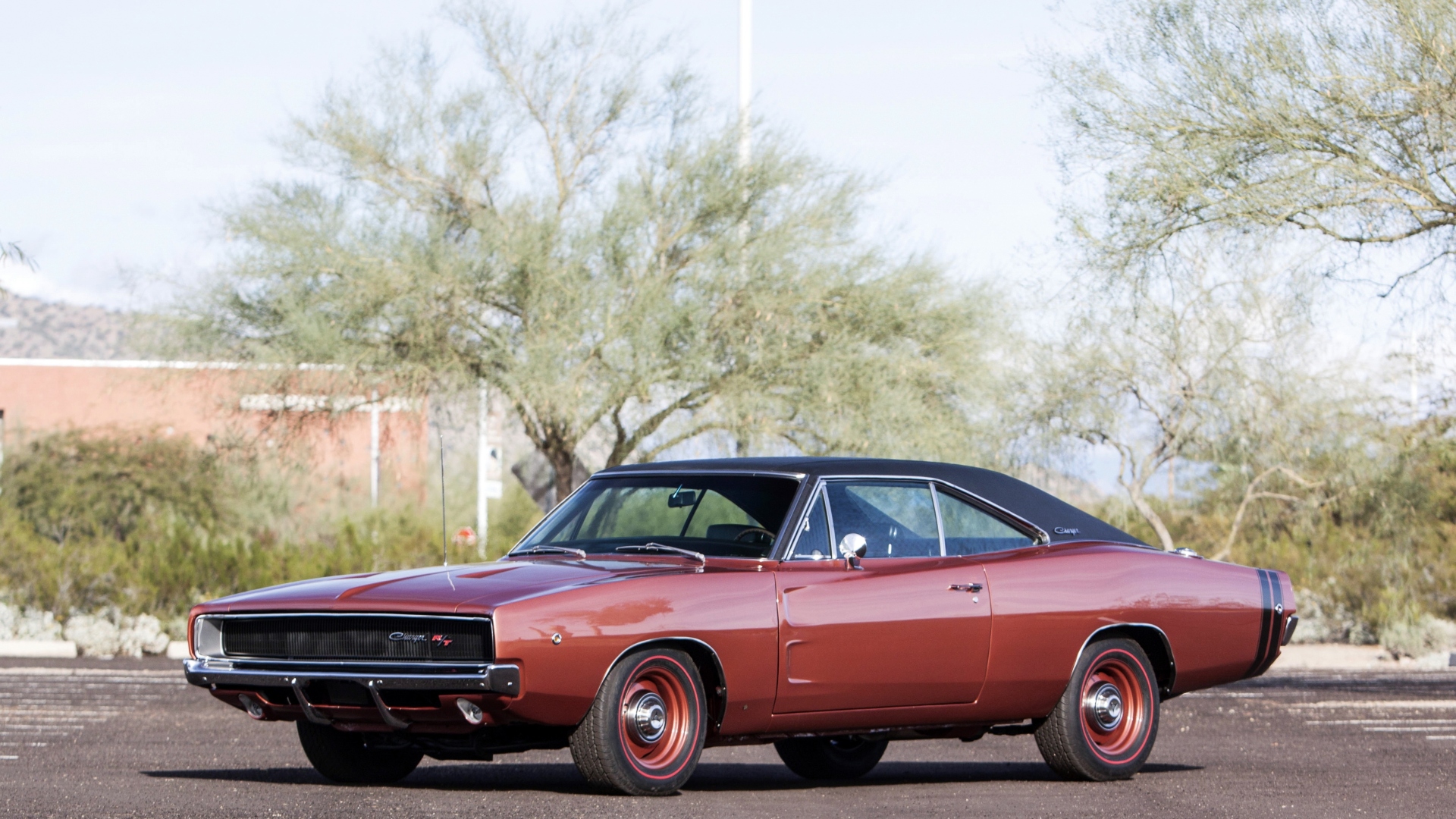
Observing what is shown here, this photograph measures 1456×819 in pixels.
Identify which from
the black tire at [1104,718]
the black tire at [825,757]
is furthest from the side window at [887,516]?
the black tire at [825,757]

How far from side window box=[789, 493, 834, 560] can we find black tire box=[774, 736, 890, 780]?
1.42 m

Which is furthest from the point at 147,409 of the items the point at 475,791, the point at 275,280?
the point at 475,791

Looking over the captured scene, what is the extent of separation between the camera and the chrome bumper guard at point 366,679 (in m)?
6.71

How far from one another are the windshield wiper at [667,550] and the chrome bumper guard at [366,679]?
120 cm

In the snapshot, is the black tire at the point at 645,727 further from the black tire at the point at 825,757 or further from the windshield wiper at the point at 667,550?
the black tire at the point at 825,757

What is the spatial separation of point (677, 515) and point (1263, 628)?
3.16 meters

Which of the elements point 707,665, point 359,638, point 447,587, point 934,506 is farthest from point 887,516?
point 359,638

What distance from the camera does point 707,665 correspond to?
743cm

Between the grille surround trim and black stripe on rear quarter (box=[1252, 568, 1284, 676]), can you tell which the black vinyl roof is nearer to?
black stripe on rear quarter (box=[1252, 568, 1284, 676])

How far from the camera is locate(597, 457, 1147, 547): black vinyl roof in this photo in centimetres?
827

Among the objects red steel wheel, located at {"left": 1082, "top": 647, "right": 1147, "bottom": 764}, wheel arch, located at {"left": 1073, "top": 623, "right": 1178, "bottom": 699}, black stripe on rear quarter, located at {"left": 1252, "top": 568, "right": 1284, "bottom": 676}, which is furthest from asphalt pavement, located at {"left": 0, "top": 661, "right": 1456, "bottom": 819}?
black stripe on rear quarter, located at {"left": 1252, "top": 568, "right": 1284, "bottom": 676}

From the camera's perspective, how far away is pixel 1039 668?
8359mm

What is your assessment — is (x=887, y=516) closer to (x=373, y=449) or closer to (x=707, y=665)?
(x=707, y=665)

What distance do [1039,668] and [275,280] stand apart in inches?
657
